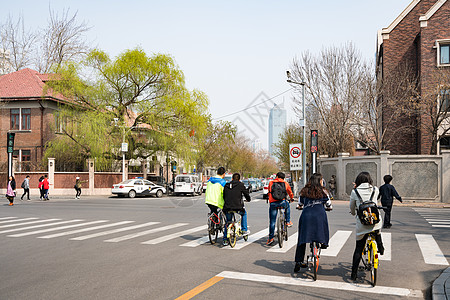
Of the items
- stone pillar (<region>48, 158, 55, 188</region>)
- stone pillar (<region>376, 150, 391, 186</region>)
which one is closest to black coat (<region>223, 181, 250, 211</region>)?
stone pillar (<region>376, 150, 391, 186</region>)

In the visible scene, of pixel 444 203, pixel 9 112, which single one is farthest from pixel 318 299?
pixel 9 112

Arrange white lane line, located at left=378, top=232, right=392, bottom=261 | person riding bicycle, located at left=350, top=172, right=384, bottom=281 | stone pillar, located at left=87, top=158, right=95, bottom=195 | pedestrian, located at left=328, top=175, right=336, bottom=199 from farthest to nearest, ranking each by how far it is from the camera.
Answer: stone pillar, located at left=87, top=158, right=95, bottom=195 < pedestrian, located at left=328, top=175, right=336, bottom=199 < white lane line, located at left=378, top=232, right=392, bottom=261 < person riding bicycle, located at left=350, top=172, right=384, bottom=281

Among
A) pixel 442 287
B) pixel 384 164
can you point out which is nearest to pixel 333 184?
pixel 384 164

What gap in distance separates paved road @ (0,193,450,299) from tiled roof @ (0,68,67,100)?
31.3 metres

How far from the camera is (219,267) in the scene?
25.6 feet

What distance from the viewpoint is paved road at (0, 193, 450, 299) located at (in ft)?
20.4

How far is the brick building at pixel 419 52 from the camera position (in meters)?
30.7

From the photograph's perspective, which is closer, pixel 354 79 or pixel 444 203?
pixel 444 203

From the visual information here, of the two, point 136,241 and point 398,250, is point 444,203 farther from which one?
point 136,241

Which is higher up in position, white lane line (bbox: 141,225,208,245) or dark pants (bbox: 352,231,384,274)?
dark pants (bbox: 352,231,384,274)

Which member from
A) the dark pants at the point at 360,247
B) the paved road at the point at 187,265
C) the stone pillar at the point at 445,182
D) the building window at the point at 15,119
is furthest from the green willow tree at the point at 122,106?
the dark pants at the point at 360,247

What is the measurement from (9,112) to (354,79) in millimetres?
32069

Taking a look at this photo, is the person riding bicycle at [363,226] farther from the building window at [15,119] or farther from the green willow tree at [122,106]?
the building window at [15,119]

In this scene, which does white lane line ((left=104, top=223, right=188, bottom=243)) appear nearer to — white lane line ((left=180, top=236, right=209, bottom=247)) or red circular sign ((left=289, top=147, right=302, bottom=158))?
white lane line ((left=180, top=236, right=209, bottom=247))
